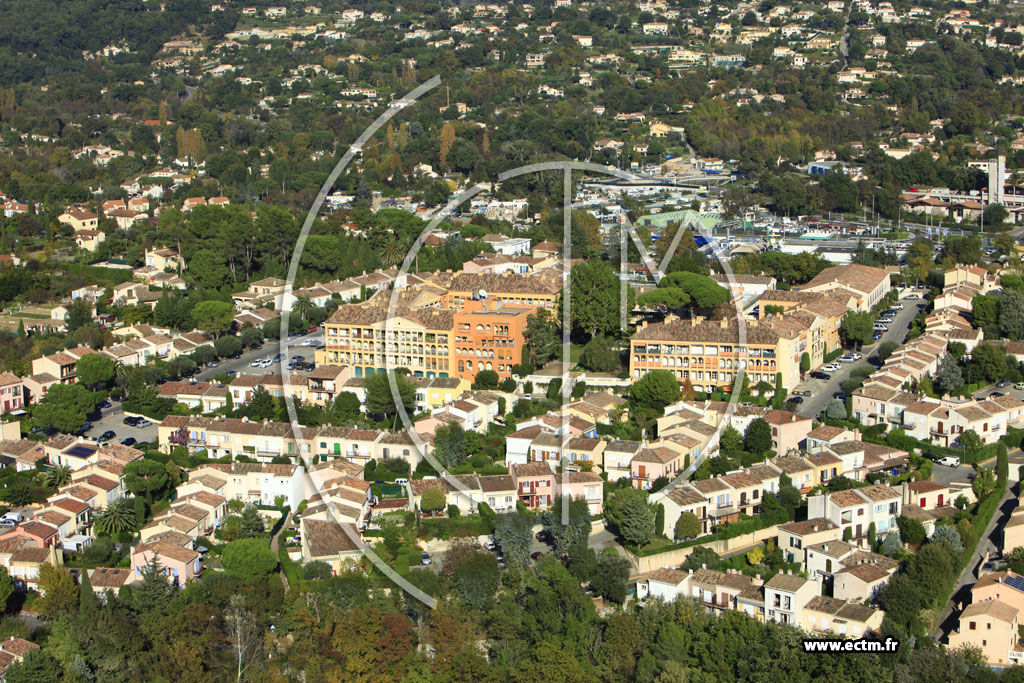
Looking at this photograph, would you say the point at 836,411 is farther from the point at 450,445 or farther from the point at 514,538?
the point at 514,538

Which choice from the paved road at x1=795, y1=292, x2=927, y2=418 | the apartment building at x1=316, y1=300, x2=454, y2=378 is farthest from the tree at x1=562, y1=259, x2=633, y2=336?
the paved road at x1=795, y1=292, x2=927, y2=418

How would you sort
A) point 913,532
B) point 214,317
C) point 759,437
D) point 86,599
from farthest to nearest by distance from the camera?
point 214,317 → point 759,437 → point 913,532 → point 86,599

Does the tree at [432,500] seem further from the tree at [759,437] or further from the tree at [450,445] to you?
the tree at [759,437]

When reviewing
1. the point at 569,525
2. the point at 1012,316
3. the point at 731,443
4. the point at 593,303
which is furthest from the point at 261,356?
the point at 1012,316

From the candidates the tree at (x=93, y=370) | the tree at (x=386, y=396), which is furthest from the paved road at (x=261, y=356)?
the tree at (x=386, y=396)

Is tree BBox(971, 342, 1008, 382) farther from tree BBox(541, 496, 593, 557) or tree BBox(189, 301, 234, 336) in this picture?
tree BBox(189, 301, 234, 336)

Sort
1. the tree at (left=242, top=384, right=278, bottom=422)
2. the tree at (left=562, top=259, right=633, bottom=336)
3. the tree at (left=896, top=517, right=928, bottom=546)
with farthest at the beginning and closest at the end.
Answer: the tree at (left=562, top=259, right=633, bottom=336)
the tree at (left=242, top=384, right=278, bottom=422)
the tree at (left=896, top=517, right=928, bottom=546)

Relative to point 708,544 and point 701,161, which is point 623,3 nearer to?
point 701,161
